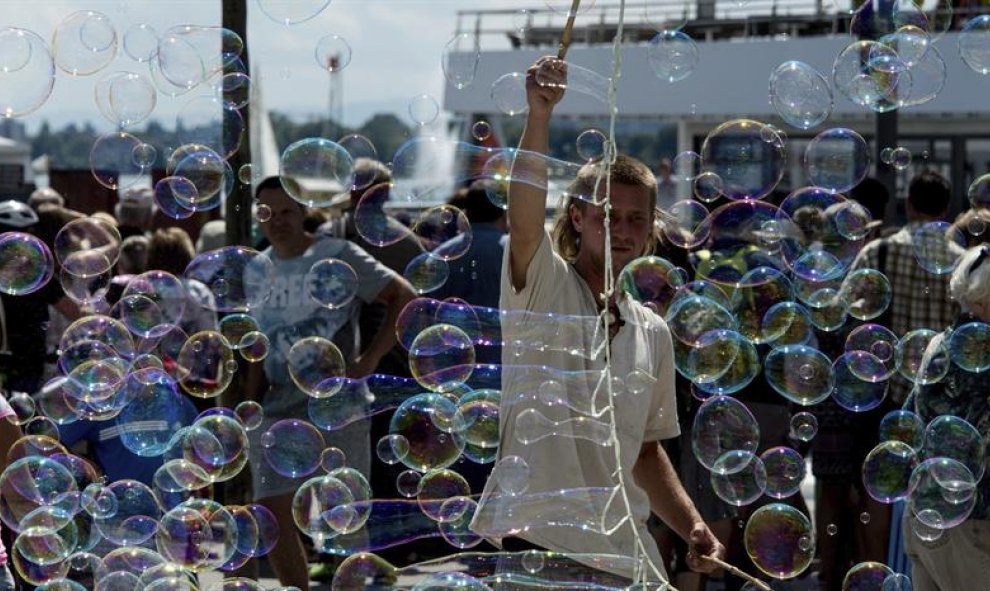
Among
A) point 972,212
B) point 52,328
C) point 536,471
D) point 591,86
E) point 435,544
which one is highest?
point 591,86

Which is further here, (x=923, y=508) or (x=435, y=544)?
(x=435, y=544)

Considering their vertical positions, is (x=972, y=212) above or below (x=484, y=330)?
above

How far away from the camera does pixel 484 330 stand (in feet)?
14.0

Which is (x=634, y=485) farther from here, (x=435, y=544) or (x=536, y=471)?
(x=435, y=544)

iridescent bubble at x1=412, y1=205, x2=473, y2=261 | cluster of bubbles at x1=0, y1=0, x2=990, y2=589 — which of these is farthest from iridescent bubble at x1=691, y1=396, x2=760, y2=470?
iridescent bubble at x1=412, y1=205, x2=473, y2=261

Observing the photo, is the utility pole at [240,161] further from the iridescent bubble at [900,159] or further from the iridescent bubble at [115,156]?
the iridescent bubble at [900,159]

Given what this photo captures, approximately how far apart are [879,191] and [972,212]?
1.73 metres

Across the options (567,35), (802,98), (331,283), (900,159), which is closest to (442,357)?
(331,283)

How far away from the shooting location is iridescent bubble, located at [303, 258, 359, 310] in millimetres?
5582

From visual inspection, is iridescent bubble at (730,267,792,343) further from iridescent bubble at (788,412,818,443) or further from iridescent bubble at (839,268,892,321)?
iridescent bubble at (788,412,818,443)

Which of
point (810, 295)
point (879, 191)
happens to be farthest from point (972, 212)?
point (879, 191)

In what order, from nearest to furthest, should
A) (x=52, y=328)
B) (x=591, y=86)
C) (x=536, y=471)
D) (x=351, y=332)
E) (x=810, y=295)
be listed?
(x=536, y=471), (x=591, y=86), (x=810, y=295), (x=351, y=332), (x=52, y=328)

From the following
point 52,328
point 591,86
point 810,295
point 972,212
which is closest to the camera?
point 591,86

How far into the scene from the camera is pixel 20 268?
525 centimetres
